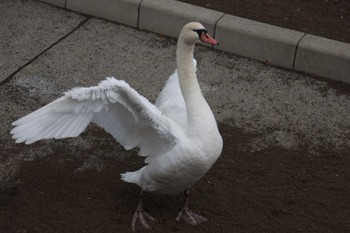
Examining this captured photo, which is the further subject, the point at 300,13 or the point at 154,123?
the point at 300,13

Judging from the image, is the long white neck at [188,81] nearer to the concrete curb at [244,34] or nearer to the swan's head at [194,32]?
the swan's head at [194,32]

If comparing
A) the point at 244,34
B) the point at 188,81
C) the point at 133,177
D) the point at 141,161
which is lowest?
the point at 141,161

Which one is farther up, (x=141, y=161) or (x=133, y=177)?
(x=133, y=177)

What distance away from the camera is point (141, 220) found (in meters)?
4.41

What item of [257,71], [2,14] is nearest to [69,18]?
[2,14]

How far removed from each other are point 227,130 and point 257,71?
3.67ft

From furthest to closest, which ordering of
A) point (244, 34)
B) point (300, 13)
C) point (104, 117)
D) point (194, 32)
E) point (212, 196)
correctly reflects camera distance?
point (300, 13) < point (244, 34) < point (212, 196) < point (104, 117) < point (194, 32)

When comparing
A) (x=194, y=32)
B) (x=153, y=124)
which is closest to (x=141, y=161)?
(x=153, y=124)

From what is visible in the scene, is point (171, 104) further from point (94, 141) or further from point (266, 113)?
point (266, 113)

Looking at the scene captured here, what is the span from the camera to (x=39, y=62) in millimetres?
6332

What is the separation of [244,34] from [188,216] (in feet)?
8.42

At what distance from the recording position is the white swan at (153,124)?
4.03 metres

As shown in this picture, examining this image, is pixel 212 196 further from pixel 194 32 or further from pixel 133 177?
pixel 194 32

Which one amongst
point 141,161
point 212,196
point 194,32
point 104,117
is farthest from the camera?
point 141,161
